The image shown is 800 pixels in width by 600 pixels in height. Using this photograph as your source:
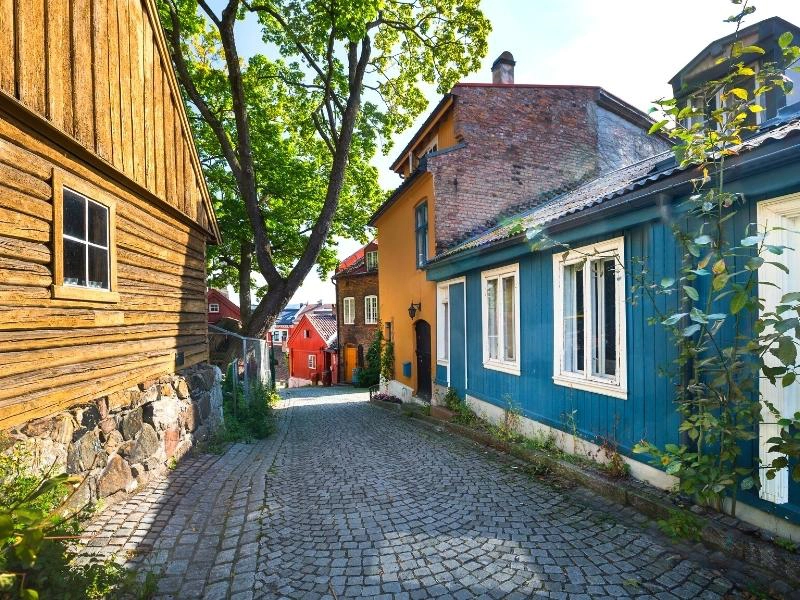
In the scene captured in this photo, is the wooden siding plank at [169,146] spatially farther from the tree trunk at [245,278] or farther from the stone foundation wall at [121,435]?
the tree trunk at [245,278]

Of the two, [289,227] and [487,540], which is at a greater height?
[289,227]

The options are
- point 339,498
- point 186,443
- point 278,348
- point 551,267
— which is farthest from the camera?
point 278,348

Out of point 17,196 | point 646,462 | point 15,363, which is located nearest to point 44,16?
point 17,196

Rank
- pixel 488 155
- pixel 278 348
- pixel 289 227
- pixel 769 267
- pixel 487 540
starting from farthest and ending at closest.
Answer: pixel 278 348, pixel 289 227, pixel 488 155, pixel 487 540, pixel 769 267

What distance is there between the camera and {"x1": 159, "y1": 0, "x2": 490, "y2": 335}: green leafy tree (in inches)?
458

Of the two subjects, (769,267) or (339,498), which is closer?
(769,267)

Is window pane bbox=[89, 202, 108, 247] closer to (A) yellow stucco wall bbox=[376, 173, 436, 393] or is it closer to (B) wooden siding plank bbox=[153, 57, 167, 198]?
(B) wooden siding plank bbox=[153, 57, 167, 198]

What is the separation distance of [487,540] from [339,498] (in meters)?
1.86

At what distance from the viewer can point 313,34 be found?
40.8 ft

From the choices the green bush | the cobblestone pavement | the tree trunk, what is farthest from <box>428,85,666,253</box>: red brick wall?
the tree trunk

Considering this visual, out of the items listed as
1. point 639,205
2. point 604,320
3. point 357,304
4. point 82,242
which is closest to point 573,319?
point 604,320

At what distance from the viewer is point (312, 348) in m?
39.5

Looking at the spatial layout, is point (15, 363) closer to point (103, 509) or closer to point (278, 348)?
point (103, 509)

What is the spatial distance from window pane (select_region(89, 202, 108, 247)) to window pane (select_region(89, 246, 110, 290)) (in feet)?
0.33
